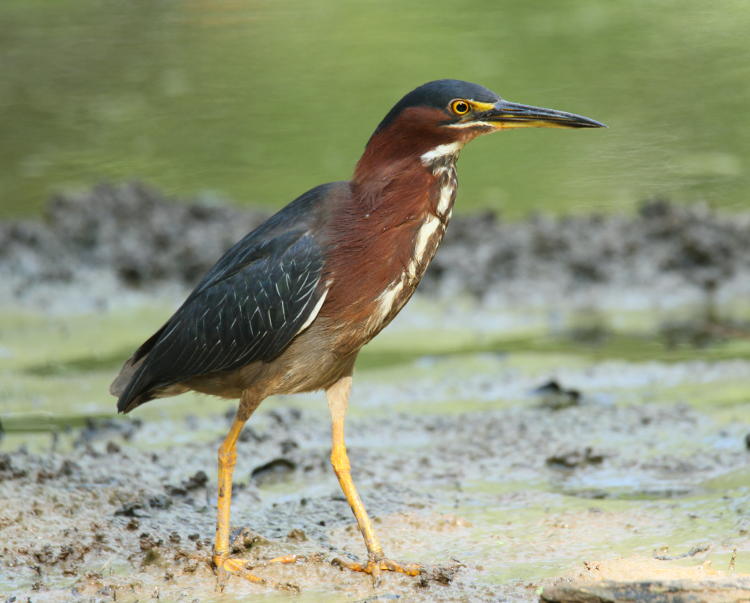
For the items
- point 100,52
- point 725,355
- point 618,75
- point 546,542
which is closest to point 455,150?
point 546,542

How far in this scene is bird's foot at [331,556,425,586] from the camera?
12.6 ft

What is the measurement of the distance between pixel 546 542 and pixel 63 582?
1692 mm

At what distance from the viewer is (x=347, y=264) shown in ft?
12.6

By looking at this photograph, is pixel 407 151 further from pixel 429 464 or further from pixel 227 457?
pixel 429 464

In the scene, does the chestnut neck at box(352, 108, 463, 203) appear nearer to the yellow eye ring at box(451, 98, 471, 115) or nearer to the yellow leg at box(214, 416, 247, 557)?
the yellow eye ring at box(451, 98, 471, 115)

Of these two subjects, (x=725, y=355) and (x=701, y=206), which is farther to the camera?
(x=701, y=206)

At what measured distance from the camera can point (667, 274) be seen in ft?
27.4

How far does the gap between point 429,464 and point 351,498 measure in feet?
4.11

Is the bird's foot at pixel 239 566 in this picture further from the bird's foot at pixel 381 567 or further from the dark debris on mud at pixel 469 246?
the dark debris on mud at pixel 469 246

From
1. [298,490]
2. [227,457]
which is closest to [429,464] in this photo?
[298,490]

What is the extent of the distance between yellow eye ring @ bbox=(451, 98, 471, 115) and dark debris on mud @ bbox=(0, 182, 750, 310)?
4.43 m

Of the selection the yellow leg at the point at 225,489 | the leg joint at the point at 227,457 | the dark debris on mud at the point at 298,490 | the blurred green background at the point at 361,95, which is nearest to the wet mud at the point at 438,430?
→ the dark debris on mud at the point at 298,490

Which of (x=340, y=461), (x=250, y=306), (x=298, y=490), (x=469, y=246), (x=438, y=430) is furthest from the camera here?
(x=469, y=246)

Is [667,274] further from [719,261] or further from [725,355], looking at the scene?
[725,355]
